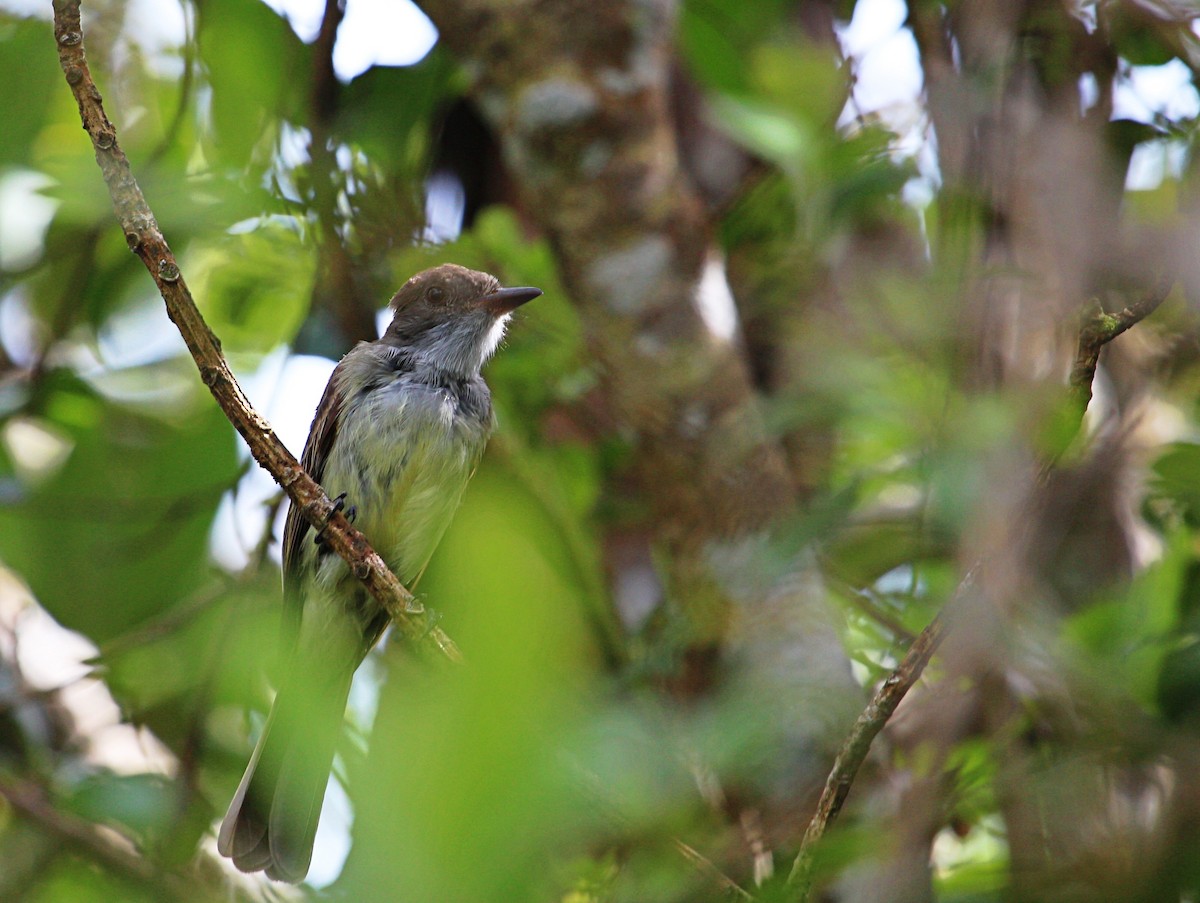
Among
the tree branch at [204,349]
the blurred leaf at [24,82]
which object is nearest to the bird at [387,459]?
→ the tree branch at [204,349]

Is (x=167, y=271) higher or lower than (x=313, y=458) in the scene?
higher

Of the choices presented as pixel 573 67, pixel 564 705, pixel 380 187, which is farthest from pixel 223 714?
pixel 564 705

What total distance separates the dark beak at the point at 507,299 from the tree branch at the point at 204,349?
104cm

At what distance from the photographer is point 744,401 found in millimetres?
3451

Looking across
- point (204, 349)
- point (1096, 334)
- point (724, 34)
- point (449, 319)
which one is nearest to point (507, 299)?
point (449, 319)

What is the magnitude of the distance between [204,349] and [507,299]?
4.70 ft

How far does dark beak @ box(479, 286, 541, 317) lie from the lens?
331 cm

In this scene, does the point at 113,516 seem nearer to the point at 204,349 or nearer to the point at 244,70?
the point at 244,70

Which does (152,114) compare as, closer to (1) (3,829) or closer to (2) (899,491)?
(1) (3,829)

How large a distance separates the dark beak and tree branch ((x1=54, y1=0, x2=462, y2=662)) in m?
1.04

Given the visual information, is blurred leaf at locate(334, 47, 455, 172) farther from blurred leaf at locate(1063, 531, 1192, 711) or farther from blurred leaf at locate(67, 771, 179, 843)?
blurred leaf at locate(1063, 531, 1192, 711)

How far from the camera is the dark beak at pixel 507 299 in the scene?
331 centimetres

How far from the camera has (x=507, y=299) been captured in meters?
3.41

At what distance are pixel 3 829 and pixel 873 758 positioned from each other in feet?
9.42
